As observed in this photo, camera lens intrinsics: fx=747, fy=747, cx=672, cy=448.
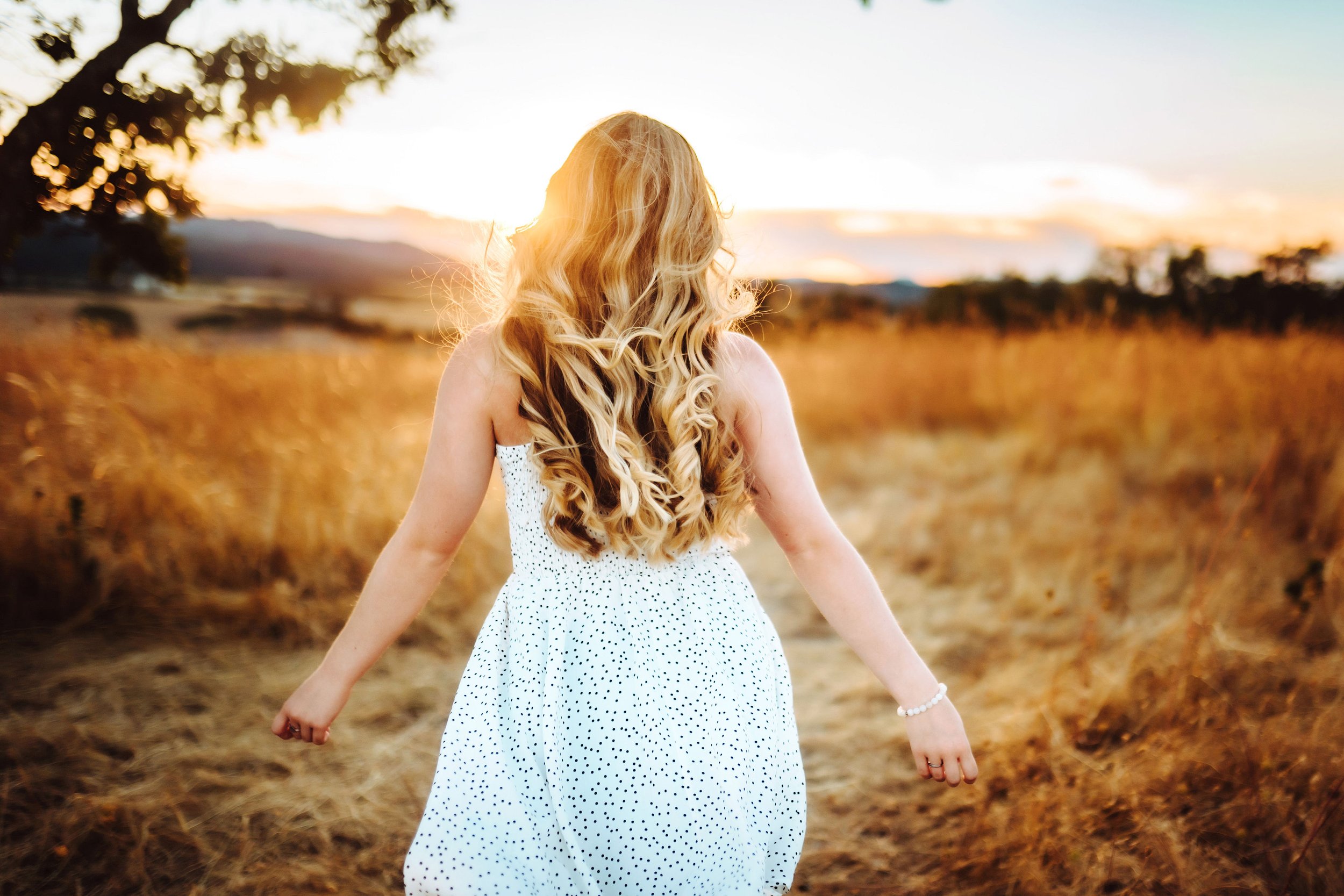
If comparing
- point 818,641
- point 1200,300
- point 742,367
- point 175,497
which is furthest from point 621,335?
point 1200,300

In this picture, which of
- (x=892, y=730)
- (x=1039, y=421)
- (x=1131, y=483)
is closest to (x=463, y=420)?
(x=892, y=730)

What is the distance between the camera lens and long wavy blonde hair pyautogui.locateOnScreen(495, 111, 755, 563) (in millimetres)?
1257

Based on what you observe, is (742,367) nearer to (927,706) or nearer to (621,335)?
(621,335)

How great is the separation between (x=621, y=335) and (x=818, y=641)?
282 cm

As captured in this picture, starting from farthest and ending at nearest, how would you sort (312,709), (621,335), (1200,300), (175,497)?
(1200,300)
(175,497)
(312,709)
(621,335)

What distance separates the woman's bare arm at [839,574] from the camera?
135 cm

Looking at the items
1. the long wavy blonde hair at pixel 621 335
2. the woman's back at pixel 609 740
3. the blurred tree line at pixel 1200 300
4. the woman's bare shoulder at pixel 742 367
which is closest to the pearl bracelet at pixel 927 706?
the woman's back at pixel 609 740

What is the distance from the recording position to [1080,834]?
6.86 ft

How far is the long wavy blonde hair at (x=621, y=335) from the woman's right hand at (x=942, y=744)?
0.56 meters

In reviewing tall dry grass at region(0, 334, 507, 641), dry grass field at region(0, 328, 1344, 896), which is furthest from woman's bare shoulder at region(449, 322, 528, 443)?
tall dry grass at region(0, 334, 507, 641)

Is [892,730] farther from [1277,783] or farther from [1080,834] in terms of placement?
[1277,783]

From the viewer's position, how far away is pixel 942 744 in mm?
1354

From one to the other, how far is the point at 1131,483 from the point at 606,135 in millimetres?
5210

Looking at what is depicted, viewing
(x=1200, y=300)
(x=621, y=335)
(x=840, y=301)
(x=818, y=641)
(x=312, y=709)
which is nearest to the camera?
(x=621, y=335)
